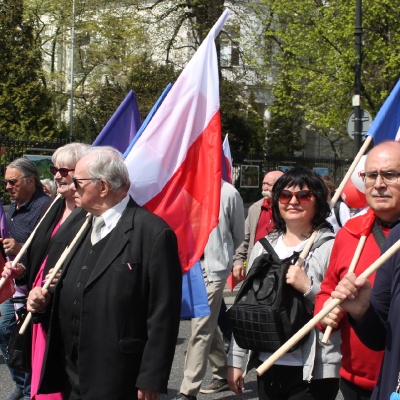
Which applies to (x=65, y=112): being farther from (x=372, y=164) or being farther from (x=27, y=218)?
(x=372, y=164)

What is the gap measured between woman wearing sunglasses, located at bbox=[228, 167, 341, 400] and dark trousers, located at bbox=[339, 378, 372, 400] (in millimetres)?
236

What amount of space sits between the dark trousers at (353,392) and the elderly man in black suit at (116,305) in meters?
0.81

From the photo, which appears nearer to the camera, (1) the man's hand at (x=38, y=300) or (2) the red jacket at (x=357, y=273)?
(2) the red jacket at (x=357, y=273)

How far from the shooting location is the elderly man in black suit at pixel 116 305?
11.8 feet

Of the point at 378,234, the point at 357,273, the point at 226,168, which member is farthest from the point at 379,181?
the point at 226,168

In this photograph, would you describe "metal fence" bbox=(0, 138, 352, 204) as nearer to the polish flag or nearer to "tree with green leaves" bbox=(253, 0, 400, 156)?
"tree with green leaves" bbox=(253, 0, 400, 156)

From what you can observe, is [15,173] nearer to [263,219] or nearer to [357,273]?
[263,219]

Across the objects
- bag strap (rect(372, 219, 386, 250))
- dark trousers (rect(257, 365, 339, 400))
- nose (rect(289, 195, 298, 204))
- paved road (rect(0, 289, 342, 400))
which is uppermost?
nose (rect(289, 195, 298, 204))

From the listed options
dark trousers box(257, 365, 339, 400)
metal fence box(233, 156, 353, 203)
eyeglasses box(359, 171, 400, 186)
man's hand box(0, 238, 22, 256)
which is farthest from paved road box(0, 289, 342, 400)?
metal fence box(233, 156, 353, 203)

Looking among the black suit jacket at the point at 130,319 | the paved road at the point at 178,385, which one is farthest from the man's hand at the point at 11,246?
the black suit jacket at the point at 130,319

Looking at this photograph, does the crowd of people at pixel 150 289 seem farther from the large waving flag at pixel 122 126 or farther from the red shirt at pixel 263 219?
the red shirt at pixel 263 219

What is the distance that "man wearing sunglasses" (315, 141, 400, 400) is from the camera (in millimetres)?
3367

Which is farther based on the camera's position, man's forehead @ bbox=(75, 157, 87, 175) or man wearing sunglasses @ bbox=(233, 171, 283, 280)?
man wearing sunglasses @ bbox=(233, 171, 283, 280)

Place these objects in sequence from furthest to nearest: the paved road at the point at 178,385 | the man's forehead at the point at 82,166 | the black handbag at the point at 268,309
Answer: the paved road at the point at 178,385 → the man's forehead at the point at 82,166 → the black handbag at the point at 268,309
